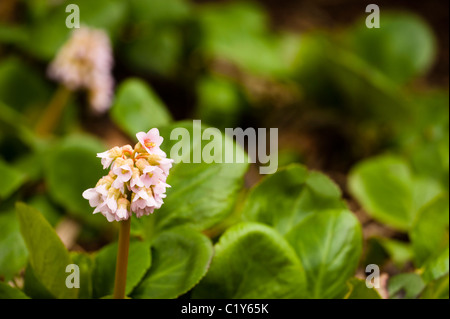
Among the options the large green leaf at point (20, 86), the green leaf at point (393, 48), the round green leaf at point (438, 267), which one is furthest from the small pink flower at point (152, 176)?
the green leaf at point (393, 48)

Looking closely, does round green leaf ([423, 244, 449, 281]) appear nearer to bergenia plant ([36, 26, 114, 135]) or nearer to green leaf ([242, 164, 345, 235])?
green leaf ([242, 164, 345, 235])

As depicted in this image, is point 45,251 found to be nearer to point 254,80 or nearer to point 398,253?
point 398,253

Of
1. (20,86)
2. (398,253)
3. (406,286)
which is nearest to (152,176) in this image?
(406,286)

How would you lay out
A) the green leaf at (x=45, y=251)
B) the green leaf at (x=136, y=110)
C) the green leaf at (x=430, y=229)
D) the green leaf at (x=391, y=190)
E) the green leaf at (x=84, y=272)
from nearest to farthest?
the green leaf at (x=45, y=251)
the green leaf at (x=84, y=272)
the green leaf at (x=430, y=229)
the green leaf at (x=136, y=110)
the green leaf at (x=391, y=190)

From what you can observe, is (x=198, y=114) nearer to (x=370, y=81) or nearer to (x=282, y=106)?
(x=282, y=106)

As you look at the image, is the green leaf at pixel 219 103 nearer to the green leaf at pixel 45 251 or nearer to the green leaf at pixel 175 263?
the green leaf at pixel 175 263
